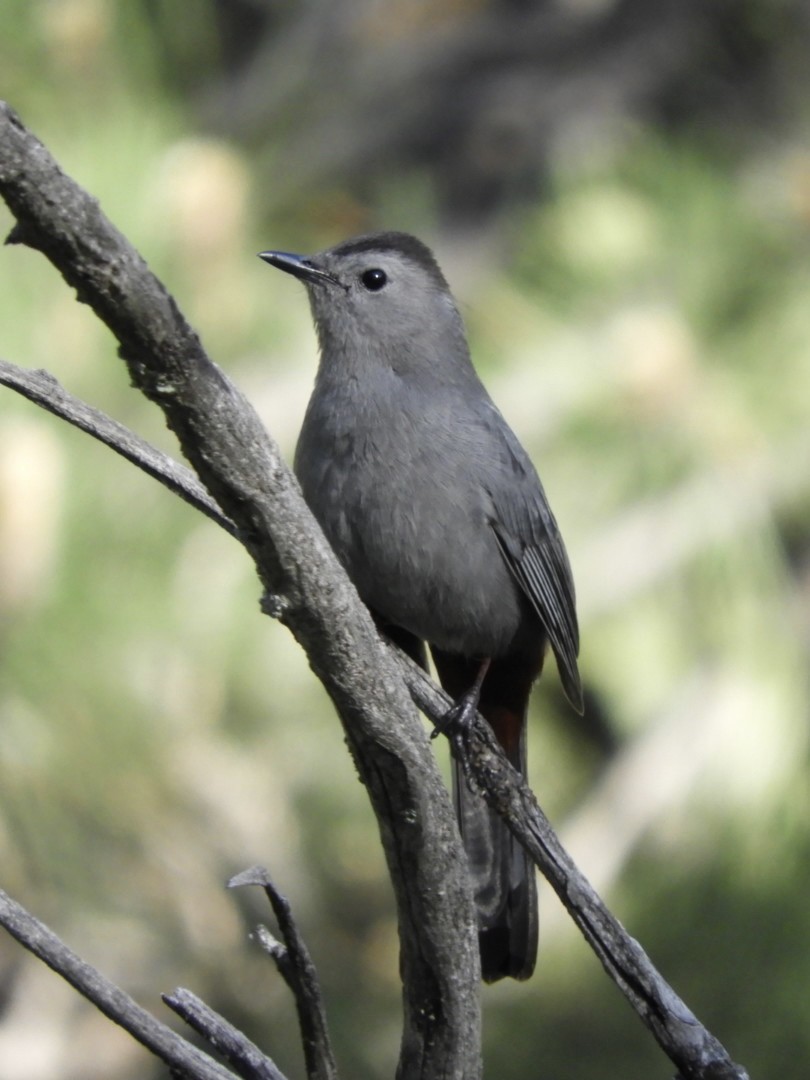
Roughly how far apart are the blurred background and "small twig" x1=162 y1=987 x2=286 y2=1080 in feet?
3.78

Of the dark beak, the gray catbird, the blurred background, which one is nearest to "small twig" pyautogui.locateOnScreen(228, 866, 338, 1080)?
the gray catbird

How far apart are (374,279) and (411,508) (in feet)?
2.79

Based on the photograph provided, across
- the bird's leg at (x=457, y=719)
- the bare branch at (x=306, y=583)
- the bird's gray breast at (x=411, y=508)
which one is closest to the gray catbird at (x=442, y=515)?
the bird's gray breast at (x=411, y=508)

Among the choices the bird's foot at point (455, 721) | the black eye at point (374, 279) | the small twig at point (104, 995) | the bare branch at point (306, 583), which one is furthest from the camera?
the black eye at point (374, 279)

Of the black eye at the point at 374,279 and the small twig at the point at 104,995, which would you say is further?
the black eye at the point at 374,279

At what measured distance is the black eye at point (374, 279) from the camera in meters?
3.76

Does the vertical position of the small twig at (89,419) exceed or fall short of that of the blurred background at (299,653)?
it falls short

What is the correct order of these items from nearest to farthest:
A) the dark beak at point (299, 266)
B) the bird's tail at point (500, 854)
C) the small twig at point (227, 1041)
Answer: the small twig at point (227, 1041)
the bird's tail at point (500, 854)
the dark beak at point (299, 266)

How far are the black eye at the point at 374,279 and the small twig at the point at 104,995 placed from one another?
2.17 m

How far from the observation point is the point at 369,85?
242 inches

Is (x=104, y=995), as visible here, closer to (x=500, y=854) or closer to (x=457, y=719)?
(x=457, y=719)

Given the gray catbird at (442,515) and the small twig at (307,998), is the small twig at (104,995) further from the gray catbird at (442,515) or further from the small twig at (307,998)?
the gray catbird at (442,515)

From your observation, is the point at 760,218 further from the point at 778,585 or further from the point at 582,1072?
the point at 582,1072

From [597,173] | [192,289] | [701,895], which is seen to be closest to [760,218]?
[597,173]
